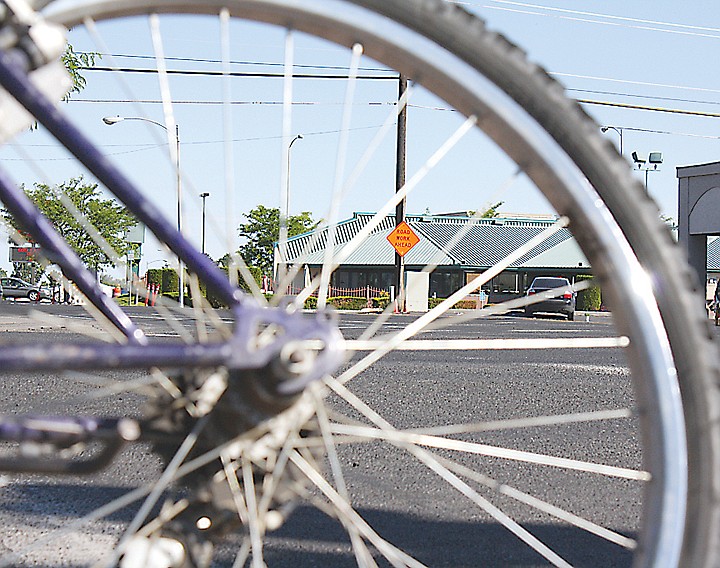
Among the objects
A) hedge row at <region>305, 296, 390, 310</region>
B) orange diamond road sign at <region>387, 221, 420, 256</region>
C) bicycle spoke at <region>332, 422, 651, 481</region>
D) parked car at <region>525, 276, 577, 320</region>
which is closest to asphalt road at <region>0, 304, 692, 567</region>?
bicycle spoke at <region>332, 422, 651, 481</region>

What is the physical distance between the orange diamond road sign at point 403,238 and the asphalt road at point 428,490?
21.6 m

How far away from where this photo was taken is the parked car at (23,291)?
49250 millimetres

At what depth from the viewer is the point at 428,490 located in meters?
3.92

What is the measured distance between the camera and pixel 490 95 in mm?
1514

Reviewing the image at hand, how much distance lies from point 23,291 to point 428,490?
4974 centimetres

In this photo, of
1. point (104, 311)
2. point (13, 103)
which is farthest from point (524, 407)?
point (13, 103)

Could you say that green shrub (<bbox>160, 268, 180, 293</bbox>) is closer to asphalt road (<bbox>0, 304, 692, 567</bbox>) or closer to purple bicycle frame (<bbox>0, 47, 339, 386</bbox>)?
asphalt road (<bbox>0, 304, 692, 567</bbox>)

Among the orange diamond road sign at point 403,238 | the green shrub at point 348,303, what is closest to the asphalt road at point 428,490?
the orange diamond road sign at point 403,238

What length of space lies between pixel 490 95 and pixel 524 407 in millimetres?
5233

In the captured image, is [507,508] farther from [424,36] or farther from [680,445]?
[424,36]

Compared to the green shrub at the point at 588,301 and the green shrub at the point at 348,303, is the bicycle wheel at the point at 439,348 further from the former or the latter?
the green shrub at the point at 588,301

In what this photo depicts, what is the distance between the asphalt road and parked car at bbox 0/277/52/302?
44.2 metres

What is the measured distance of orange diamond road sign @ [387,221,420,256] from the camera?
2889 cm

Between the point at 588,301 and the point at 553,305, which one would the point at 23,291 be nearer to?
the point at 588,301
